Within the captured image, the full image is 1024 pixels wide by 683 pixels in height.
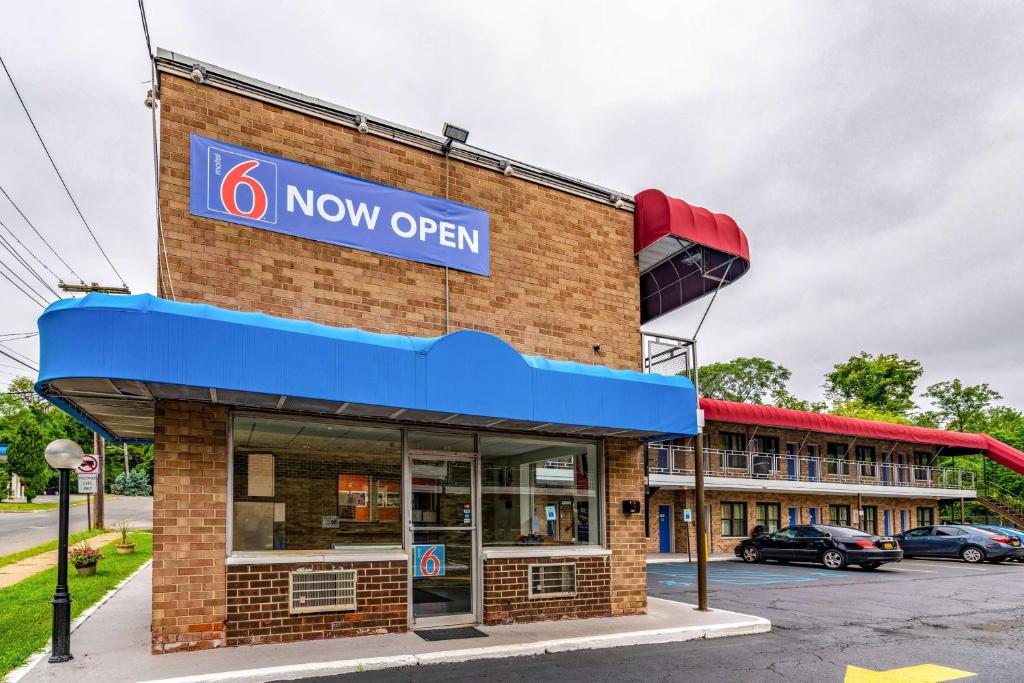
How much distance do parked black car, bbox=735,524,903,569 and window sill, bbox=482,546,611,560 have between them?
1406 centimetres

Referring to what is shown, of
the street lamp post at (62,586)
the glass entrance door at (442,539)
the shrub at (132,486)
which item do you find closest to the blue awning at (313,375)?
the street lamp post at (62,586)

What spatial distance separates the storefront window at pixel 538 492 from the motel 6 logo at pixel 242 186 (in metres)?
4.21

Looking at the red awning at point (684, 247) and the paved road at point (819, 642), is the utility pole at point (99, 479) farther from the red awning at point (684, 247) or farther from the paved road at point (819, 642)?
the red awning at point (684, 247)

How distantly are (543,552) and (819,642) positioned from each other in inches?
150

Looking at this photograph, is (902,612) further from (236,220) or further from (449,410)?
(236,220)

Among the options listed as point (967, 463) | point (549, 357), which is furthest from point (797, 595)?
→ point (967, 463)

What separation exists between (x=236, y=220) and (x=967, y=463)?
48.8 metres

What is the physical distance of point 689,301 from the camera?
1327cm

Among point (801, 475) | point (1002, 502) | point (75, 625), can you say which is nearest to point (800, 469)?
point (801, 475)

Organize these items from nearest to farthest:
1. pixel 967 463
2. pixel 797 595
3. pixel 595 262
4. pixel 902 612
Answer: pixel 595 262
pixel 902 612
pixel 797 595
pixel 967 463

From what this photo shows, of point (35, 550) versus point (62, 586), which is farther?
point (35, 550)

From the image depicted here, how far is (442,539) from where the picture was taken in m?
9.80

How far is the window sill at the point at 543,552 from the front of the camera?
10032 millimetres

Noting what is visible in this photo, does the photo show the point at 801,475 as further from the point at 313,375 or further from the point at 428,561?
the point at 313,375
